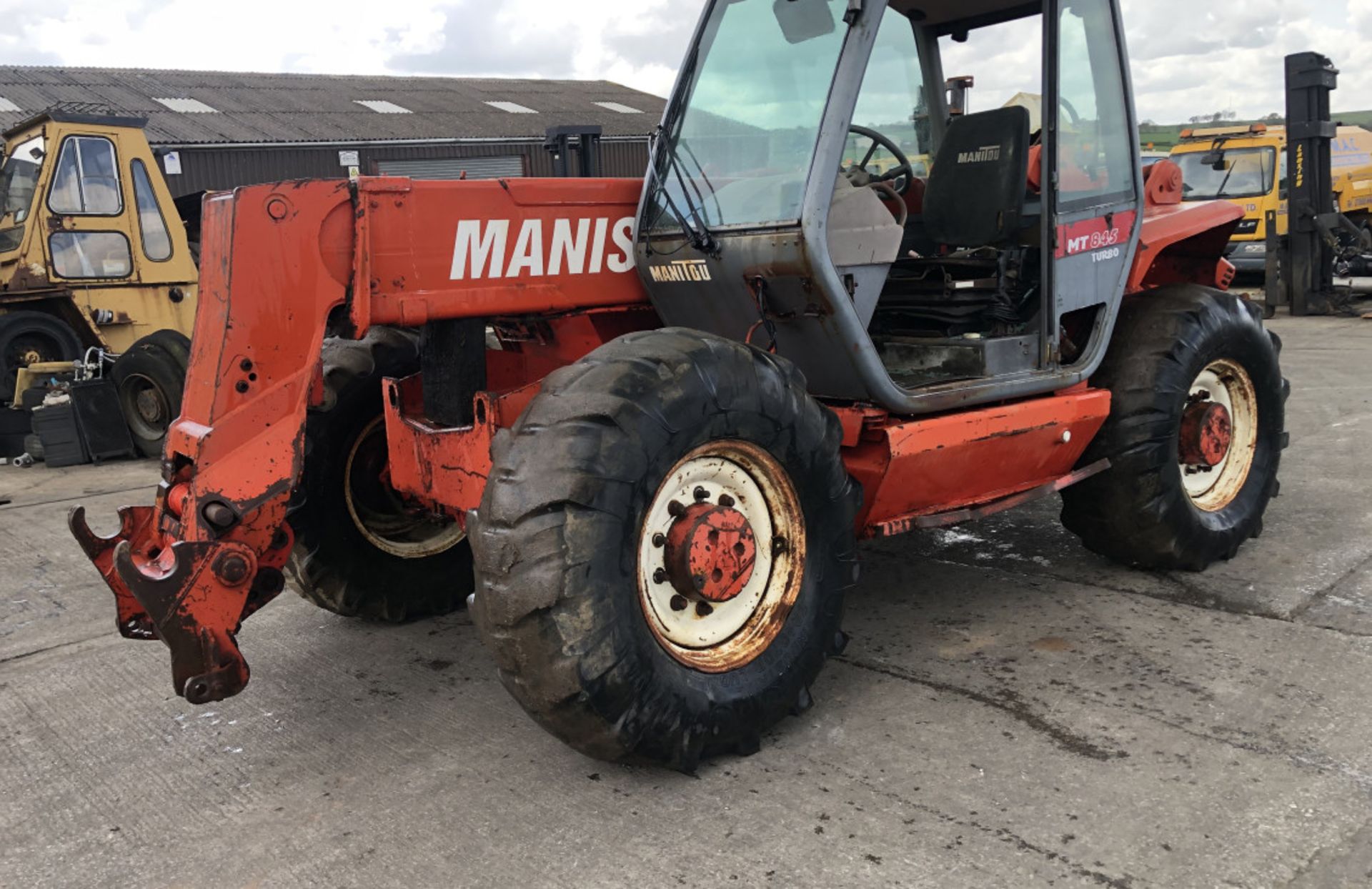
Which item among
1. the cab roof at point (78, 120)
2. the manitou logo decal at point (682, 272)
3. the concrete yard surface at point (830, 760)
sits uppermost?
the cab roof at point (78, 120)

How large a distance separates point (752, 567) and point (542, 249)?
1280 mm

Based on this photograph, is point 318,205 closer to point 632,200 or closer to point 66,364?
point 632,200

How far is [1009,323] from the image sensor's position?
4770 mm

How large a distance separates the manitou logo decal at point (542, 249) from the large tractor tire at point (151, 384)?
254 inches

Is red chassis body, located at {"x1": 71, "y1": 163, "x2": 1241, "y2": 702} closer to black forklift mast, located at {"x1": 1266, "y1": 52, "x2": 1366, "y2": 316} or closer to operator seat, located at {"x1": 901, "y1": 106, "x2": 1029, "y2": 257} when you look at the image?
operator seat, located at {"x1": 901, "y1": 106, "x2": 1029, "y2": 257}

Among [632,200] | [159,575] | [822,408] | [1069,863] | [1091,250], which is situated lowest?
[1069,863]

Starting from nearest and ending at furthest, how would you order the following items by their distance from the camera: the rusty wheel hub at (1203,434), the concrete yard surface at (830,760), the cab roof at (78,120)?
the concrete yard surface at (830,760) < the rusty wheel hub at (1203,434) < the cab roof at (78,120)

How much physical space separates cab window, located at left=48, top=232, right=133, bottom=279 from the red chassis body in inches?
315

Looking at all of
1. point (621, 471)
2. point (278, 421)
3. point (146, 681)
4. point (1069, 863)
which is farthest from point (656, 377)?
point (146, 681)

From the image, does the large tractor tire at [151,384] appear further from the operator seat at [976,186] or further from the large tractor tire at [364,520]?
the operator seat at [976,186]

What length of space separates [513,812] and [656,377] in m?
1.26

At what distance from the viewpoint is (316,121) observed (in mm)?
24000

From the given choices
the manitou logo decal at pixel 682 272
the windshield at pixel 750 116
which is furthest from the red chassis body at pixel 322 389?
the windshield at pixel 750 116

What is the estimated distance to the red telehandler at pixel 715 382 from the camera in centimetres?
323
